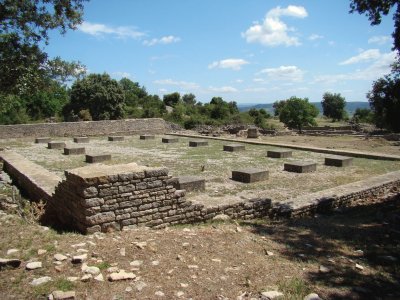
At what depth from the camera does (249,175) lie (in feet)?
30.6

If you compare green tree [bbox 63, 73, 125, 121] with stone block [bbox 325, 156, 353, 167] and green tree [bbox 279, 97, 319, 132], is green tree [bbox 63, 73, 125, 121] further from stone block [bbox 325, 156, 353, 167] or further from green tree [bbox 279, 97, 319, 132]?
stone block [bbox 325, 156, 353, 167]

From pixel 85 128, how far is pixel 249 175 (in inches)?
624

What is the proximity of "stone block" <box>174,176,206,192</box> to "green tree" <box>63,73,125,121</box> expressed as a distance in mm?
36340

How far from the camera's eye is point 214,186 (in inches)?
351

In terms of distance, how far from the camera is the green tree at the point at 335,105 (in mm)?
84875

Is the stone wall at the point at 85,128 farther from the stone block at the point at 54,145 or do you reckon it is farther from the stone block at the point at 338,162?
the stone block at the point at 338,162

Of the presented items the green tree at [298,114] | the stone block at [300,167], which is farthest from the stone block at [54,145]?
the green tree at [298,114]

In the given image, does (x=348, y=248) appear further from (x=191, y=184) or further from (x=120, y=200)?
(x=191, y=184)

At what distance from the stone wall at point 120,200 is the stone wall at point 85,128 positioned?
15.7 meters

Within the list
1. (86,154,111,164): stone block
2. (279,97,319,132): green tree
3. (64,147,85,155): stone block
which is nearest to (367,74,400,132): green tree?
(86,154,111,164): stone block

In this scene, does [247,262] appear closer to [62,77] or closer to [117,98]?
[62,77]

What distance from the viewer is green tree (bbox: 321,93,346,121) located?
84.9m

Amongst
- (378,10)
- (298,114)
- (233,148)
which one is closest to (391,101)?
(378,10)

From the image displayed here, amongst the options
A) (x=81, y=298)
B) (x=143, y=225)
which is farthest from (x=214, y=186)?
(x=81, y=298)
